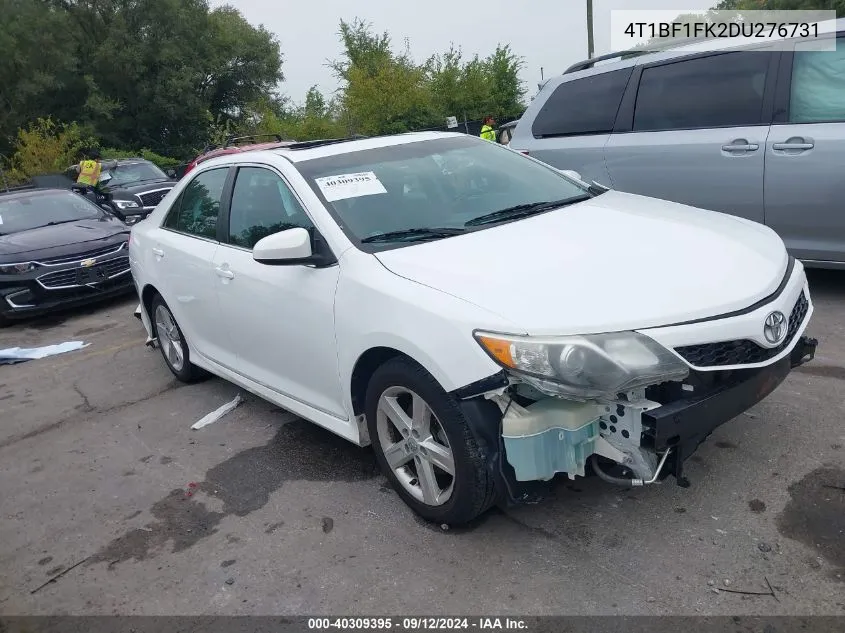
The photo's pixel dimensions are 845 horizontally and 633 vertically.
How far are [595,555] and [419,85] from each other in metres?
29.9

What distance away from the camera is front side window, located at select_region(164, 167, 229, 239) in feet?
14.4

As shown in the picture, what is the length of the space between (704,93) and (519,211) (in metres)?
2.87

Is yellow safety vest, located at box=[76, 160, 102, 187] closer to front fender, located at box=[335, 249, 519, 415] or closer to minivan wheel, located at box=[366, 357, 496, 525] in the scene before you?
front fender, located at box=[335, 249, 519, 415]

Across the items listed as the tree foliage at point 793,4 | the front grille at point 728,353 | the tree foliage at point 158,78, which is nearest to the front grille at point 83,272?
the front grille at point 728,353

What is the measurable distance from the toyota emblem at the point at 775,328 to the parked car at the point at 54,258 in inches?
286

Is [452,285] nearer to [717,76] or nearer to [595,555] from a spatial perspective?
[595,555]

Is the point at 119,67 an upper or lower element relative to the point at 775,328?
upper

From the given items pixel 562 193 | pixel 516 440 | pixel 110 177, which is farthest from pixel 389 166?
pixel 110 177

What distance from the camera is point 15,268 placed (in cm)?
773

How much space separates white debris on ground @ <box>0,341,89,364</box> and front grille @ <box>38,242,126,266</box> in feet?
4.16

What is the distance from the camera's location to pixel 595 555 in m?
2.79

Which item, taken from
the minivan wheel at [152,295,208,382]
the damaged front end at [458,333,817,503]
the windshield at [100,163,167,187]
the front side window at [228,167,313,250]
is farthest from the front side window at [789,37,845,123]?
the windshield at [100,163,167,187]

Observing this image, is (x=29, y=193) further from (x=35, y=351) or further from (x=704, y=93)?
(x=704, y=93)

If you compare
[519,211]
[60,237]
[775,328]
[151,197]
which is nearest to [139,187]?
[151,197]
